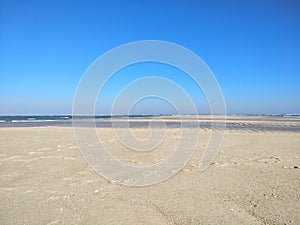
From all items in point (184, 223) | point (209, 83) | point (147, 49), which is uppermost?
point (147, 49)

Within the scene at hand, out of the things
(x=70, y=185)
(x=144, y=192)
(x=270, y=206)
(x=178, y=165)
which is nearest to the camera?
(x=270, y=206)

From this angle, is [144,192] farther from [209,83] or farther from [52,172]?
[209,83]

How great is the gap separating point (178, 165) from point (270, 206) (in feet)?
13.9

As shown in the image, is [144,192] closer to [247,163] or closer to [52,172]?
[52,172]

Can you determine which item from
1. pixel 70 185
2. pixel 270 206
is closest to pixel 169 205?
pixel 270 206

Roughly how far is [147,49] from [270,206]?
770cm

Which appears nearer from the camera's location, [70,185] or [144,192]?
[144,192]

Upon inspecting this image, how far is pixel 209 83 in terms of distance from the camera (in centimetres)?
1010

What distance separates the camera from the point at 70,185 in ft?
21.7

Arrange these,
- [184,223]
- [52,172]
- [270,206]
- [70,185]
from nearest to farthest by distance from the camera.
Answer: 1. [184,223]
2. [270,206]
3. [70,185]
4. [52,172]

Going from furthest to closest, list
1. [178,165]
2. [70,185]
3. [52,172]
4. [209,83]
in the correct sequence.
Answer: [209,83], [178,165], [52,172], [70,185]

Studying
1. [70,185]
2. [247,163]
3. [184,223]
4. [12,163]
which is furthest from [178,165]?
[12,163]

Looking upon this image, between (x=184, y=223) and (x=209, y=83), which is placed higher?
(x=209, y=83)

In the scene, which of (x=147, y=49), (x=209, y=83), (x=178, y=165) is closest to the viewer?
(x=178, y=165)
